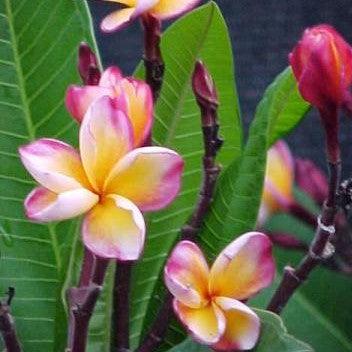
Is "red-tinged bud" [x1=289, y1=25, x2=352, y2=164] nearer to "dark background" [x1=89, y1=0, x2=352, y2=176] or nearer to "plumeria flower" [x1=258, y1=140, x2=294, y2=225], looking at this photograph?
"plumeria flower" [x1=258, y1=140, x2=294, y2=225]

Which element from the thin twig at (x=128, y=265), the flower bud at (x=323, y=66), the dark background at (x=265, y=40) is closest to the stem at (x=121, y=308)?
the thin twig at (x=128, y=265)

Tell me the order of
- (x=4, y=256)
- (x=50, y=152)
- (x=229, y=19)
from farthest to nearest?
(x=229, y=19) → (x=4, y=256) → (x=50, y=152)

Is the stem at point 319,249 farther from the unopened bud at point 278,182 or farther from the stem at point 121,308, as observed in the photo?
the unopened bud at point 278,182

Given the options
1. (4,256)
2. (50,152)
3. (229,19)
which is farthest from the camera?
(229,19)

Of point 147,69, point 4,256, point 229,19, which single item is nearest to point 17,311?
point 4,256

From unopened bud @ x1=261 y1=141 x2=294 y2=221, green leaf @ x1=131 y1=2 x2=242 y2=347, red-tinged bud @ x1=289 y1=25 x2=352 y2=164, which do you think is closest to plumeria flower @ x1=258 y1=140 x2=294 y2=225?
unopened bud @ x1=261 y1=141 x2=294 y2=221

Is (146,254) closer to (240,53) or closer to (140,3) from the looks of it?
(140,3)

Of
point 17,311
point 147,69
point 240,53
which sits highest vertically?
point 147,69
